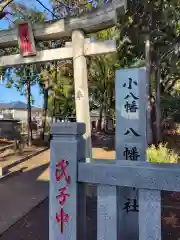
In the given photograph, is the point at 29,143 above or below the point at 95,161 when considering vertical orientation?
Result: below

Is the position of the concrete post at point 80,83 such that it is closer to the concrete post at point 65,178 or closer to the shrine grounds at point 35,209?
the shrine grounds at point 35,209

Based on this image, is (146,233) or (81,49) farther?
(81,49)

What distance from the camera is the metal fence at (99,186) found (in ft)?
6.33

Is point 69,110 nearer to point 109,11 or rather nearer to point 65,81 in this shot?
point 65,81

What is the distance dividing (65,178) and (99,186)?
301 mm

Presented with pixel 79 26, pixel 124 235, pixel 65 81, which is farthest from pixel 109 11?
pixel 65 81

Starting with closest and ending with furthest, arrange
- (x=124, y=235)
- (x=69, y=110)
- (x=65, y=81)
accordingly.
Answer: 1. (x=124, y=235)
2. (x=65, y=81)
3. (x=69, y=110)

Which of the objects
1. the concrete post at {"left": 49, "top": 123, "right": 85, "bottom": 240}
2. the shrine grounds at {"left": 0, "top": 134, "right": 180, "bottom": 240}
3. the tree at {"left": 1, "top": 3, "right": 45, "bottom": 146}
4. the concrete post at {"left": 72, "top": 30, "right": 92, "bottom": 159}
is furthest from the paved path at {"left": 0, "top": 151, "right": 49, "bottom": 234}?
the tree at {"left": 1, "top": 3, "right": 45, "bottom": 146}

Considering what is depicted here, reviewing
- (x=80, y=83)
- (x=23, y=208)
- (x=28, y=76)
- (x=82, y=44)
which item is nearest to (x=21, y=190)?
(x=23, y=208)

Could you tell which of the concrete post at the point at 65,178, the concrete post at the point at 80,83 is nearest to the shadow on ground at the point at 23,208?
the concrete post at the point at 65,178

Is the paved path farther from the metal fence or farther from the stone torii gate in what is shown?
the metal fence

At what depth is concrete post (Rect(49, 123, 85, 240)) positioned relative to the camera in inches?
85.0

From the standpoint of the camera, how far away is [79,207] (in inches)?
87.7

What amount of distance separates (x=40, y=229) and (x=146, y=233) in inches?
93.0
